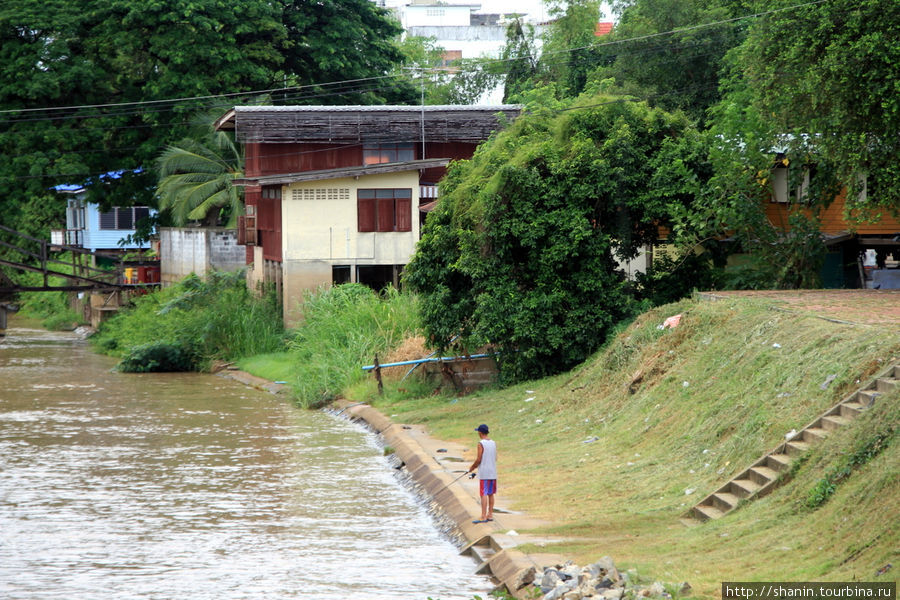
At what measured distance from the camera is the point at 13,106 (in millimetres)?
42781

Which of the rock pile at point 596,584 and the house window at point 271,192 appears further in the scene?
the house window at point 271,192

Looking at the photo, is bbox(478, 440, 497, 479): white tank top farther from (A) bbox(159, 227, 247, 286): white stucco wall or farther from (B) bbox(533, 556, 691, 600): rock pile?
(A) bbox(159, 227, 247, 286): white stucco wall

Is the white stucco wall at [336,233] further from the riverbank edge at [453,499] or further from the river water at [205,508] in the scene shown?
the riverbank edge at [453,499]

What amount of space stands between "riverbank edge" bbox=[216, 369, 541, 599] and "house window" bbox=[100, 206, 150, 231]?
29441 millimetres

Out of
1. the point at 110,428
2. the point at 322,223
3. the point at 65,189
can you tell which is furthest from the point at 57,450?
the point at 65,189

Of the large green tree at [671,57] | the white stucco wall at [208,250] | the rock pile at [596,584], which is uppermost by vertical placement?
the large green tree at [671,57]

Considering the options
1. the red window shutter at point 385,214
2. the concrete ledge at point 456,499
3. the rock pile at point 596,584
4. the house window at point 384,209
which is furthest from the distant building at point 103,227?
the rock pile at point 596,584

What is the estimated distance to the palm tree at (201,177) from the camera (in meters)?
39.9

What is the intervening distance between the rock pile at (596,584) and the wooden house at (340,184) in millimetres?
21064

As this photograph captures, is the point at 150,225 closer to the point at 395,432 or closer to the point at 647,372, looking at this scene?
the point at 395,432

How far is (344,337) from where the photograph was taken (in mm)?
28219

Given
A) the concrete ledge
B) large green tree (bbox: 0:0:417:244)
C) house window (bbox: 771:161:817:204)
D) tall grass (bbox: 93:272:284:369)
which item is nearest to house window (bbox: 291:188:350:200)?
tall grass (bbox: 93:272:284:369)

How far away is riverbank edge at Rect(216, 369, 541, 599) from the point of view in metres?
11.5

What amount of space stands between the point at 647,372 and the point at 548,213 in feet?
16.9
